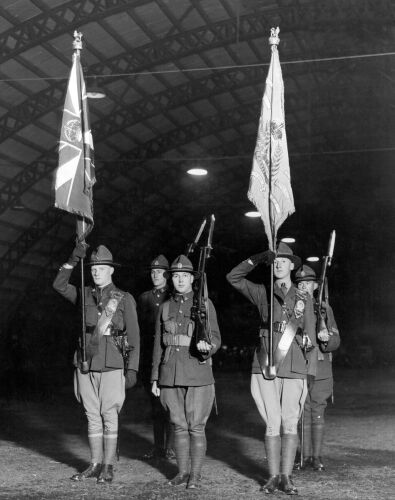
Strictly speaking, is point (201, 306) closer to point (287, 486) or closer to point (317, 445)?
point (287, 486)

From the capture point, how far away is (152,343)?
8.05m

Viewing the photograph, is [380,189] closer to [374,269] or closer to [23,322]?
[374,269]

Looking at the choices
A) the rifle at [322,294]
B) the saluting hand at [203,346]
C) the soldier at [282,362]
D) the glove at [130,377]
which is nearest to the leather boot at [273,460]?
the soldier at [282,362]

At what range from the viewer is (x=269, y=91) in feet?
22.6

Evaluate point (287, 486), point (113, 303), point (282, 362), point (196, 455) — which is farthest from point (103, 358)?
point (287, 486)

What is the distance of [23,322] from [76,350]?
55.9 ft

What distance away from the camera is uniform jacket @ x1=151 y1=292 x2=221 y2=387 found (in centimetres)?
625

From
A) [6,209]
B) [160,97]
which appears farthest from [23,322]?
[160,97]

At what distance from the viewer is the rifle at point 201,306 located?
20.6ft

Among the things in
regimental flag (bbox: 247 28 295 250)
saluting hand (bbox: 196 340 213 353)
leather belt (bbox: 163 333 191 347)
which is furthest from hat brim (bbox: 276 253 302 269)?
leather belt (bbox: 163 333 191 347)

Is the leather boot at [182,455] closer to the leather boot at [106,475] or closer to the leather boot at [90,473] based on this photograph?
the leather boot at [106,475]

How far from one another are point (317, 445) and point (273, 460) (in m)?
1.42

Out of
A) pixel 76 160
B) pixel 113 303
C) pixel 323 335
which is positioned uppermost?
pixel 76 160

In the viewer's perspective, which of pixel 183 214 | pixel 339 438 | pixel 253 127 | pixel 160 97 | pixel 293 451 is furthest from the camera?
pixel 183 214
